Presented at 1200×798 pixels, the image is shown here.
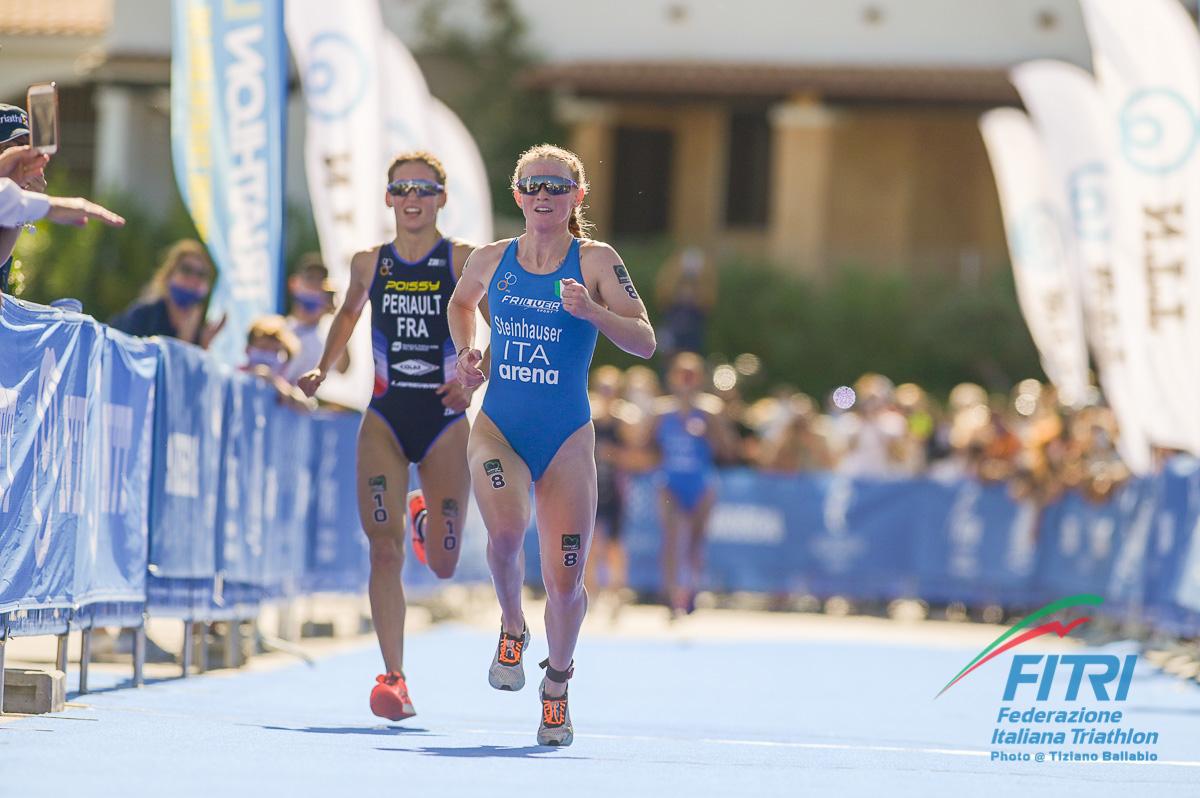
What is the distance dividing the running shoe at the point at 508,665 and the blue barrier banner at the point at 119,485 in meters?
2.13

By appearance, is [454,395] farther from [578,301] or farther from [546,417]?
[578,301]

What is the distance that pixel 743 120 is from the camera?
4259cm

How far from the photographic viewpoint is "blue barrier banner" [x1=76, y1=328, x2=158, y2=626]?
31.3 feet

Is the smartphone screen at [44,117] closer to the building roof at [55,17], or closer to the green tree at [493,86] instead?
the green tree at [493,86]

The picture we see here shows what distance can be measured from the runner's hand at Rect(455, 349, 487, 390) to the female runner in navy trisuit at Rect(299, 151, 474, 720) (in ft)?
3.58

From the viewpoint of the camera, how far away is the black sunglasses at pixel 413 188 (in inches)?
374

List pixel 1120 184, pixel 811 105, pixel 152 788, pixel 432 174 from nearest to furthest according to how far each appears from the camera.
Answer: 1. pixel 152 788
2. pixel 432 174
3. pixel 1120 184
4. pixel 811 105

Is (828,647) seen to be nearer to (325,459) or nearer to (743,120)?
(325,459)

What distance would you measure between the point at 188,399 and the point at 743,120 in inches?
1281

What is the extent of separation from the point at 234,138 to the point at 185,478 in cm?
353

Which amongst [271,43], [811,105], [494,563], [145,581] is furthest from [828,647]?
[811,105]

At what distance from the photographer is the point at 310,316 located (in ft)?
49.1

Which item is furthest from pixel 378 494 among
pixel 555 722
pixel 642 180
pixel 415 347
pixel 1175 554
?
pixel 642 180

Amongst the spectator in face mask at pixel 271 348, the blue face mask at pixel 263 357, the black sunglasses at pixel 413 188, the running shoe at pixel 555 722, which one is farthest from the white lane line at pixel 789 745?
the blue face mask at pixel 263 357
